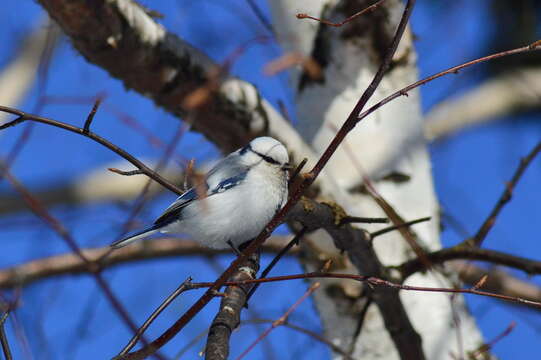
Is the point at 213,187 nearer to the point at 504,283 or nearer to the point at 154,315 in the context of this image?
the point at 154,315

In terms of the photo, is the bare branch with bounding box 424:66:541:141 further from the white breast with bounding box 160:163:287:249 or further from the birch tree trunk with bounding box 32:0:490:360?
the white breast with bounding box 160:163:287:249

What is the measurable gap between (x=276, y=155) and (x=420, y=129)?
2.43 ft

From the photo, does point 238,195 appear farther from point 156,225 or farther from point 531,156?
point 531,156

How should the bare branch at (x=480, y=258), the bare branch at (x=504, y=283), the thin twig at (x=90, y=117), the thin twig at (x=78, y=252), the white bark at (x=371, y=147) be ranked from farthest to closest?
the bare branch at (x=504, y=283)
the white bark at (x=371, y=147)
the bare branch at (x=480, y=258)
the thin twig at (x=90, y=117)
the thin twig at (x=78, y=252)

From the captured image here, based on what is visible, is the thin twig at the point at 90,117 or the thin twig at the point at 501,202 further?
the thin twig at the point at 501,202

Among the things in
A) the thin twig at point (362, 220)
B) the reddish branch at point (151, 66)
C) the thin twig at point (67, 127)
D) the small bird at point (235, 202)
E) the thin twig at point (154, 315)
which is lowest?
the thin twig at point (154, 315)

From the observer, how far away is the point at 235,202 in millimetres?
1762

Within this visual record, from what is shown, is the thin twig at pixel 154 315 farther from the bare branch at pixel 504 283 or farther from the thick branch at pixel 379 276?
the bare branch at pixel 504 283

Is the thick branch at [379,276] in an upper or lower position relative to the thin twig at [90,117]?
upper

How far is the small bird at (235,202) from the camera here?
1747 millimetres

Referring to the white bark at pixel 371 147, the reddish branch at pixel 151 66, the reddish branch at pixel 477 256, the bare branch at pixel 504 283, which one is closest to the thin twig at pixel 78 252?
the reddish branch at pixel 151 66

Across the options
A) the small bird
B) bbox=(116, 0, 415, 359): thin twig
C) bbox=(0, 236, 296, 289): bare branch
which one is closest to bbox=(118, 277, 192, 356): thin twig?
bbox=(116, 0, 415, 359): thin twig

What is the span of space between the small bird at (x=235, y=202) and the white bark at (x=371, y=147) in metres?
0.37

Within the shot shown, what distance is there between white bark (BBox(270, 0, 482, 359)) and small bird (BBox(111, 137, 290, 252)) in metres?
0.37
